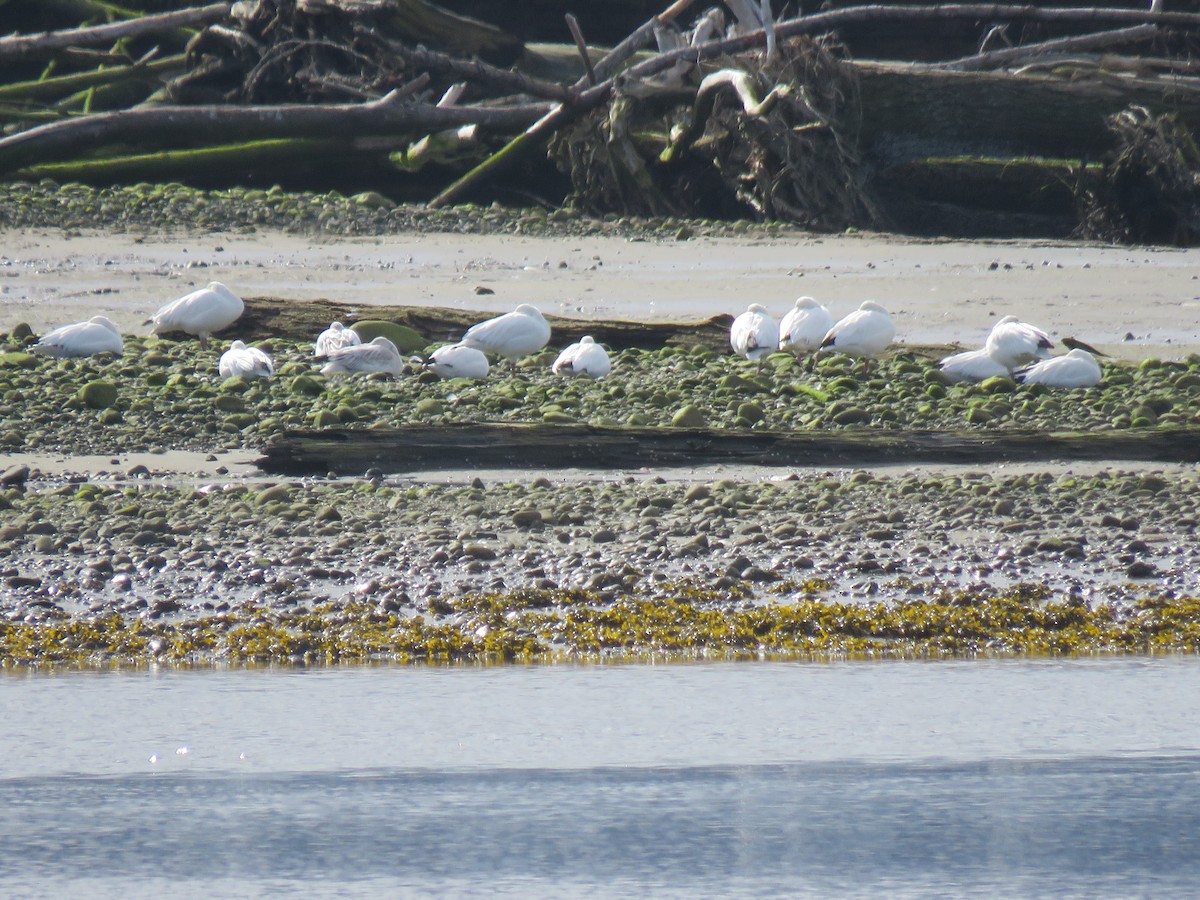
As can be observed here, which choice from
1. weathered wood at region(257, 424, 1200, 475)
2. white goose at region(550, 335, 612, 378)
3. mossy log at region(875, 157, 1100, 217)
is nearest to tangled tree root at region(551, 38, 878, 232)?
mossy log at region(875, 157, 1100, 217)

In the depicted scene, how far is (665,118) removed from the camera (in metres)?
15.1

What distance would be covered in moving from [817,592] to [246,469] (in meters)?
2.72

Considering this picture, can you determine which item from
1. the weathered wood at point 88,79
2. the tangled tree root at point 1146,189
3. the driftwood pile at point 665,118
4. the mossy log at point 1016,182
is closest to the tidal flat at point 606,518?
the tangled tree root at point 1146,189

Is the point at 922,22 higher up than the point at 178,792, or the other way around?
the point at 922,22

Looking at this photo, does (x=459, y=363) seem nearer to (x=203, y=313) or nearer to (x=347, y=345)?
(x=347, y=345)

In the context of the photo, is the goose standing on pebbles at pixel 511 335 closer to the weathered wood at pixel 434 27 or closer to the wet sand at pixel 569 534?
the wet sand at pixel 569 534

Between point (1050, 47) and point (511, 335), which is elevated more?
point (1050, 47)

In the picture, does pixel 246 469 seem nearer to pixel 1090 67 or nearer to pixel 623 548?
pixel 623 548

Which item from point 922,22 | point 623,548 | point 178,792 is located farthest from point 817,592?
point 922,22

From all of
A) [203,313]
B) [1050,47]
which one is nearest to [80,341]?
[203,313]

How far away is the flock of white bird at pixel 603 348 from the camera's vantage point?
27.0ft

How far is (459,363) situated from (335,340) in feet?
2.37

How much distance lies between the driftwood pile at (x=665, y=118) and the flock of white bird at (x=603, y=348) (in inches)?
210

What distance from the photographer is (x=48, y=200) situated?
14.7 meters
